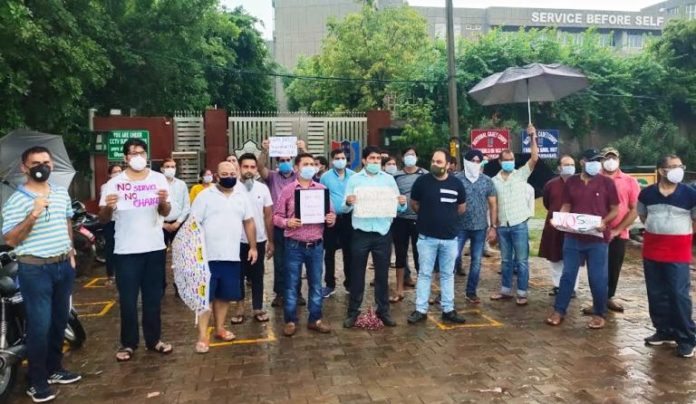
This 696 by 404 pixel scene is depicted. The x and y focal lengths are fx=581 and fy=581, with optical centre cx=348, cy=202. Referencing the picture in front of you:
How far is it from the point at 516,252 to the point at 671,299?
1.88m

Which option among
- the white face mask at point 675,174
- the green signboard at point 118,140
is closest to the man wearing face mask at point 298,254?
the white face mask at point 675,174

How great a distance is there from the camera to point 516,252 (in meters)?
6.64

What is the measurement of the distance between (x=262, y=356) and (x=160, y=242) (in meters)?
1.30

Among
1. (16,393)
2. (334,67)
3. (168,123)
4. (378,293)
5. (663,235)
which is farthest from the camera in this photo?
(334,67)

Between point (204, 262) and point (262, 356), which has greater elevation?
point (204, 262)

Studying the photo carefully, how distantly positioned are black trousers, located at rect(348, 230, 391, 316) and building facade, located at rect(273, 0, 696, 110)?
50905 millimetres

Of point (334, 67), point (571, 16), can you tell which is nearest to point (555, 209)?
point (334, 67)

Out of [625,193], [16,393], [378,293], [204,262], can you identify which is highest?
[625,193]

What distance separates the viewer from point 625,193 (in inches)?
248

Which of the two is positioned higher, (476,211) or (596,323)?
(476,211)

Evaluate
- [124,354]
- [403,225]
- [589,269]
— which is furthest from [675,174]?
[124,354]

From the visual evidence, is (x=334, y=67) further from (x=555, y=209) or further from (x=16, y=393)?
(x=16, y=393)

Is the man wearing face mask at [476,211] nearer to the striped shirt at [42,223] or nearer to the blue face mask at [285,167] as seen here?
the blue face mask at [285,167]

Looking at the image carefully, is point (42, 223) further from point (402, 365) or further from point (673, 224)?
point (673, 224)
